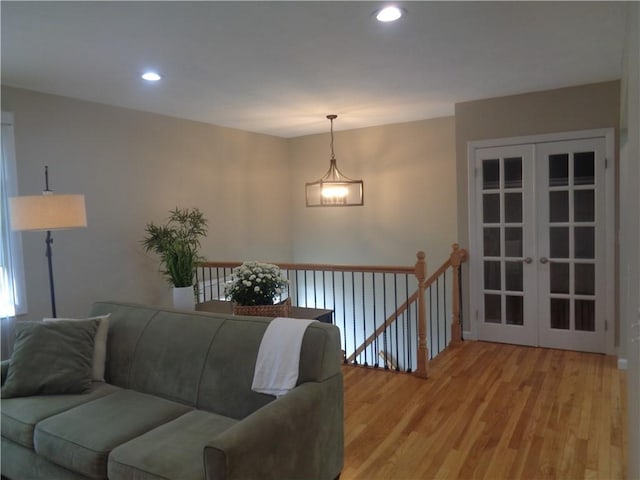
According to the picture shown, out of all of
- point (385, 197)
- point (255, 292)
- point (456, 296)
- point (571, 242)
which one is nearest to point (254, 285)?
point (255, 292)

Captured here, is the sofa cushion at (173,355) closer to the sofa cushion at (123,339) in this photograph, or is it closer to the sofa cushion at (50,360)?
the sofa cushion at (123,339)

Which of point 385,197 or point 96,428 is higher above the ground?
point 385,197

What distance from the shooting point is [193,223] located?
492 cm

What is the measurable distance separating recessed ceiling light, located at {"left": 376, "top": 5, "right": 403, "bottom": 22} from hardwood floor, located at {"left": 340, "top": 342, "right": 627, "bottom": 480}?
8.45 ft

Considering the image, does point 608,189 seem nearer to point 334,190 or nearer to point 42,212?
point 334,190

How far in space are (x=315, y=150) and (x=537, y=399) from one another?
445 centimetres

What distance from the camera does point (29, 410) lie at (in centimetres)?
239

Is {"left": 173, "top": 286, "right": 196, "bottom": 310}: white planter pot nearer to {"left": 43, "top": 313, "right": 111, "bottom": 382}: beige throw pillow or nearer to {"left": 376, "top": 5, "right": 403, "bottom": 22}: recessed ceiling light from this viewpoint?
{"left": 43, "top": 313, "right": 111, "bottom": 382}: beige throw pillow

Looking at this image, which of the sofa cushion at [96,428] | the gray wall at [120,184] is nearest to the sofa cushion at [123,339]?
the sofa cushion at [96,428]

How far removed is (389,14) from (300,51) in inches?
30.0

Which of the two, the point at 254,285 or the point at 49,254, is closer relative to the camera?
the point at 254,285

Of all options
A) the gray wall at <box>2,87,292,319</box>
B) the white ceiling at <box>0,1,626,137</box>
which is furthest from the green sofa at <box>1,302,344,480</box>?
the white ceiling at <box>0,1,626,137</box>

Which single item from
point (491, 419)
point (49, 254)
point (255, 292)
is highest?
point (49, 254)

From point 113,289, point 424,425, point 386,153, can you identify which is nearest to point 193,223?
point 113,289
